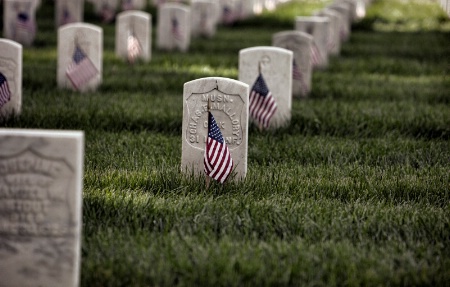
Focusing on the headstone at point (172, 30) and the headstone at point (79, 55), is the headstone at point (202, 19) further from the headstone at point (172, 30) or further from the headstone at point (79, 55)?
the headstone at point (79, 55)

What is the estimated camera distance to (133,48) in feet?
42.6

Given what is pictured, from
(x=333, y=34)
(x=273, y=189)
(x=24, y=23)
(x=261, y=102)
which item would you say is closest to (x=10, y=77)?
(x=261, y=102)

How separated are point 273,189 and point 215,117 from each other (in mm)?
727

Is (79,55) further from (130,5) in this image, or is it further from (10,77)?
(130,5)

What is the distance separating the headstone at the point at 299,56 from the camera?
34.2 feet

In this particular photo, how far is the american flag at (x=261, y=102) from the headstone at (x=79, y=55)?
2673mm

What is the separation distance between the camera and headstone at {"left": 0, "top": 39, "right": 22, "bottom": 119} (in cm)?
814

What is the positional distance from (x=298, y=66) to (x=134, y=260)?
5991 mm

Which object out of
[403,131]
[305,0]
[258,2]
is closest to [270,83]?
[403,131]

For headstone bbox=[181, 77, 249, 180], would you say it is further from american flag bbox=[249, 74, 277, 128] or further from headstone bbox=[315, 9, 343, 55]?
headstone bbox=[315, 9, 343, 55]

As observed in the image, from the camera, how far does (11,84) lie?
326 inches

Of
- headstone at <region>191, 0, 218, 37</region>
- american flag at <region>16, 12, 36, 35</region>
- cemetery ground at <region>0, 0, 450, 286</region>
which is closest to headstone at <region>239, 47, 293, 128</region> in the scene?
cemetery ground at <region>0, 0, 450, 286</region>

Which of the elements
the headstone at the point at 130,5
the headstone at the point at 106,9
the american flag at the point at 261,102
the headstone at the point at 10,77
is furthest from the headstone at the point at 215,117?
the headstone at the point at 130,5

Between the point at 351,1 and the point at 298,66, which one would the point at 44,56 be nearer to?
the point at 298,66
